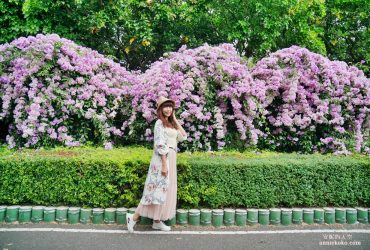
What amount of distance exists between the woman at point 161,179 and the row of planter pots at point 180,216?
0.33m

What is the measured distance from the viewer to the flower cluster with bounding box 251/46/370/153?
8391mm

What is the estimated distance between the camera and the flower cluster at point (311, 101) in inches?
330

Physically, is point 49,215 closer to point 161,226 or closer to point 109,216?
point 109,216

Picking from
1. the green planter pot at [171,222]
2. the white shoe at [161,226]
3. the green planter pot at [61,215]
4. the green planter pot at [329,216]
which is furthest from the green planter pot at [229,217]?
the green planter pot at [61,215]

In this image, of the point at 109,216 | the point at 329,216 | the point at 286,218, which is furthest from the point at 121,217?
the point at 329,216

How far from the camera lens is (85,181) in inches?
224

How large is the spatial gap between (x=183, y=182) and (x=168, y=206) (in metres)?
0.56

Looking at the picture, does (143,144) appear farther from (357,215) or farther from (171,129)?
(357,215)

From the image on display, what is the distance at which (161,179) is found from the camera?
520 centimetres

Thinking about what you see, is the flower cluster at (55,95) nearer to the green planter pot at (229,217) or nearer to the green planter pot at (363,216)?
the green planter pot at (229,217)

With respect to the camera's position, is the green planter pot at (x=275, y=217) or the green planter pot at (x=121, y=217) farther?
the green planter pot at (x=275, y=217)

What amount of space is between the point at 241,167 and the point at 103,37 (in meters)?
7.68

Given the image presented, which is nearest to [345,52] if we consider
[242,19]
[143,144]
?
[242,19]

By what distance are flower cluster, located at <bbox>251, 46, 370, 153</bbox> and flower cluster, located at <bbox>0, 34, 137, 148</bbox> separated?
331 cm
